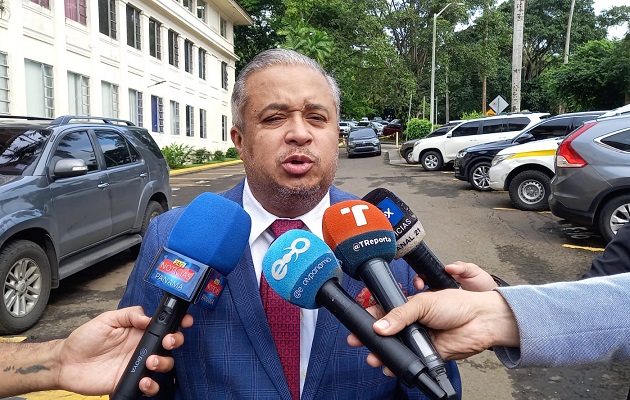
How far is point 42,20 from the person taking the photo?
1486 centimetres

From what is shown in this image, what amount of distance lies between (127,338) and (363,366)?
75cm

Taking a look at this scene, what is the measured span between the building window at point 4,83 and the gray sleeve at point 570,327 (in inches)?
590

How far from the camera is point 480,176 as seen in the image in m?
13.2

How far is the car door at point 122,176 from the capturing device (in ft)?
19.9

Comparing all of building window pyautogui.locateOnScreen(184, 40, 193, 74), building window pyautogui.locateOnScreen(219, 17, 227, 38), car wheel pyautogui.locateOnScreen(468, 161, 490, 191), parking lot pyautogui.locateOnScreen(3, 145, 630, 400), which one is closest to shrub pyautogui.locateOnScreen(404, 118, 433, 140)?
building window pyautogui.locateOnScreen(219, 17, 227, 38)

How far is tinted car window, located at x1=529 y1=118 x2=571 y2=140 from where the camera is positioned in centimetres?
1236

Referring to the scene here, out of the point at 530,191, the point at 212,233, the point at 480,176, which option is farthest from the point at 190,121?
the point at 212,233

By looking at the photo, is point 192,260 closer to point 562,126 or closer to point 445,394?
point 445,394

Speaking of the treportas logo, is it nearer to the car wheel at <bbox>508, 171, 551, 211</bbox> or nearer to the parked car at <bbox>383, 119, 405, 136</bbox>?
the car wheel at <bbox>508, 171, 551, 211</bbox>

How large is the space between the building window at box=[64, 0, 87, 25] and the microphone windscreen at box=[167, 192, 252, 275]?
1737 centimetres

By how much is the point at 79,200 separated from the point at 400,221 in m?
4.59

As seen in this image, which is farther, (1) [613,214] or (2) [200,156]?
(2) [200,156]

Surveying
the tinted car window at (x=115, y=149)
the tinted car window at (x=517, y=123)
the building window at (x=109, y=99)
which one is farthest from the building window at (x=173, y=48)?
the tinted car window at (x=115, y=149)

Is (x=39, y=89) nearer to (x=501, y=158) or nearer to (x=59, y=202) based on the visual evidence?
(x=59, y=202)
